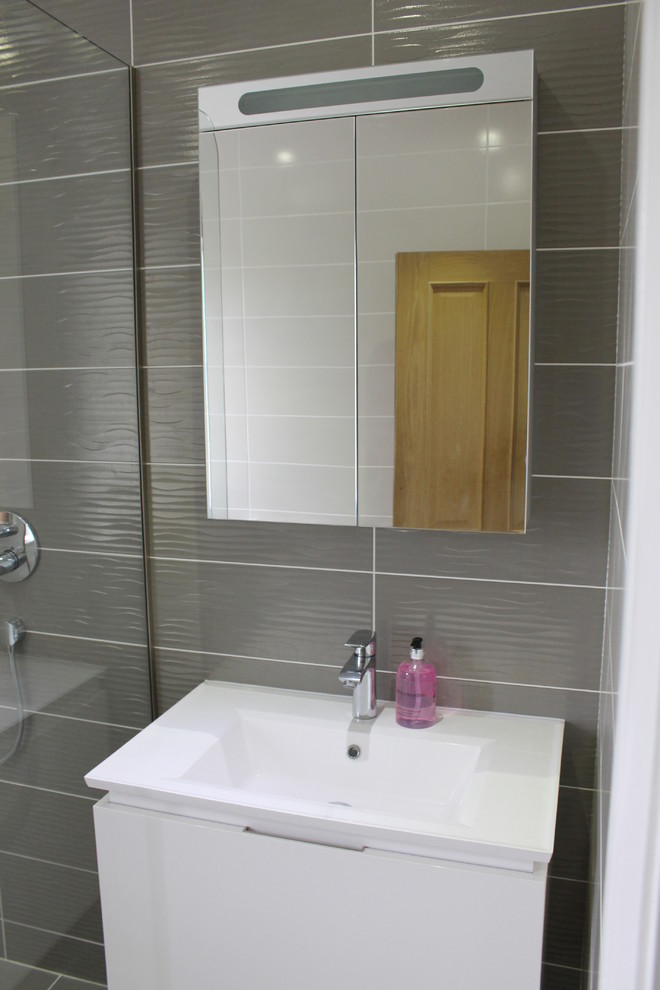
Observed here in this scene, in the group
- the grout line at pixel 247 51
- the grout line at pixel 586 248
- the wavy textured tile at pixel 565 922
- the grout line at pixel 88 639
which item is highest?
the grout line at pixel 247 51

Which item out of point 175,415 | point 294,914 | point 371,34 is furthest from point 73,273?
point 294,914

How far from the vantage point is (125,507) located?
1652mm

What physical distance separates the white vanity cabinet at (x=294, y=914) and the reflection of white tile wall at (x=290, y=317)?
568 mm

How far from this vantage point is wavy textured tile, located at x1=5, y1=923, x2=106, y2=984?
4.99ft

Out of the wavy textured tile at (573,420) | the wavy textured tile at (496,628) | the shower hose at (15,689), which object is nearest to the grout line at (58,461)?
the shower hose at (15,689)

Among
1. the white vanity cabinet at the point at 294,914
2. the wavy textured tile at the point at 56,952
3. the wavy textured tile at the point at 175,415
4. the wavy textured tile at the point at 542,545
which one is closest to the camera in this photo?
the white vanity cabinet at the point at 294,914

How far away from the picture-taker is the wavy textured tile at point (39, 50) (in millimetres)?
1306

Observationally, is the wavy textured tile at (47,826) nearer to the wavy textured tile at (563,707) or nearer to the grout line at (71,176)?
the wavy textured tile at (563,707)

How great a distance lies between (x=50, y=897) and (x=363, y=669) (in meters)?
0.75

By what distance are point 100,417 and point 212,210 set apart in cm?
44

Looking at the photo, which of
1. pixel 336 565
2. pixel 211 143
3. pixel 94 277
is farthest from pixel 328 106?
pixel 336 565

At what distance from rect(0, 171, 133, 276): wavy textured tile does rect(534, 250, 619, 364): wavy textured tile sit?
786 millimetres

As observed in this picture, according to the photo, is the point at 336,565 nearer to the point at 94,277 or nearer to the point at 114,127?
the point at 94,277

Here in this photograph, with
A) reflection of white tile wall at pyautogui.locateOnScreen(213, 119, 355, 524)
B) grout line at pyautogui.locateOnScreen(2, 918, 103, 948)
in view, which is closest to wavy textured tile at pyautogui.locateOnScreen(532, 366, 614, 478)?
reflection of white tile wall at pyautogui.locateOnScreen(213, 119, 355, 524)
